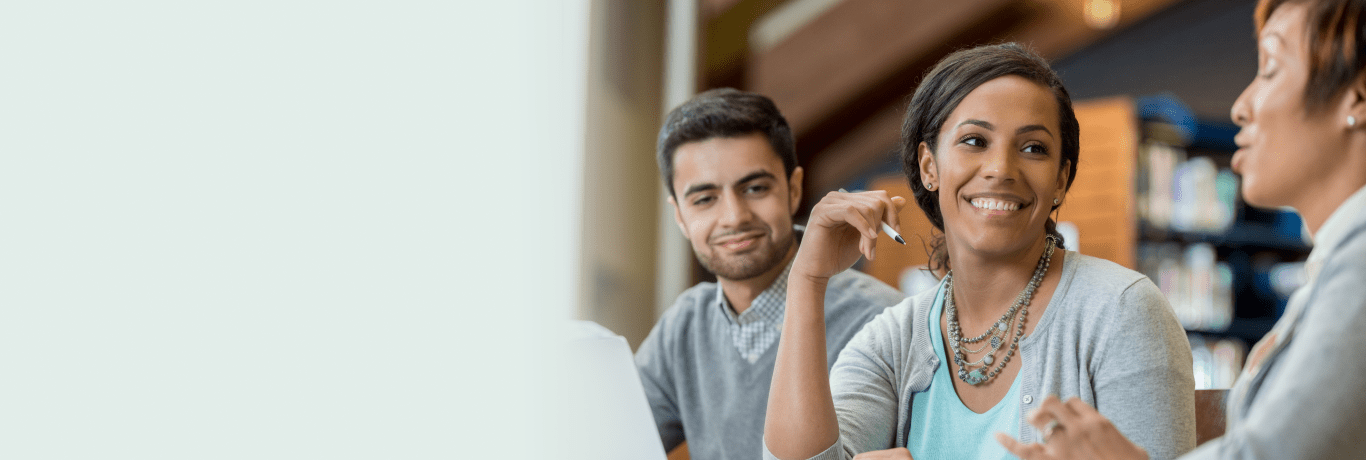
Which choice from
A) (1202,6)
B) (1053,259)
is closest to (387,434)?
(1053,259)

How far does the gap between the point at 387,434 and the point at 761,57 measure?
114 inches

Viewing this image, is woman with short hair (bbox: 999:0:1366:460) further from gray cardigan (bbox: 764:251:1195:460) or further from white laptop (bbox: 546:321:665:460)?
white laptop (bbox: 546:321:665:460)

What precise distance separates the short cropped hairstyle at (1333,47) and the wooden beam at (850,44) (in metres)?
3.56

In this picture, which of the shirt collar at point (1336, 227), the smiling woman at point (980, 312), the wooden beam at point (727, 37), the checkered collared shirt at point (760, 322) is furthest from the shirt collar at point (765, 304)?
the wooden beam at point (727, 37)

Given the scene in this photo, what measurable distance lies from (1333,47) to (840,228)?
22.4 inches

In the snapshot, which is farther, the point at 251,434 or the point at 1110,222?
the point at 1110,222

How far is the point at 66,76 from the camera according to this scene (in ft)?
3.96

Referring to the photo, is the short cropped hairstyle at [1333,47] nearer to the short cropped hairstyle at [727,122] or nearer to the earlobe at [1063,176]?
the earlobe at [1063,176]

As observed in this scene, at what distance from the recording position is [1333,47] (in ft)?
2.10

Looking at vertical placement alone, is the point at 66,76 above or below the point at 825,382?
above

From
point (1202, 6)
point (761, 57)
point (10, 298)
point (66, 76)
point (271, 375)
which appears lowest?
point (271, 375)

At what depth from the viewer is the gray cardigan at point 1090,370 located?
907 millimetres

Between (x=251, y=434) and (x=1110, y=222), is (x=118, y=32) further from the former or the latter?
(x=1110, y=222)

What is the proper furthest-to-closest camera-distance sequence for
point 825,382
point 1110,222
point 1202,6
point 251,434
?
point 1202,6, point 1110,222, point 251,434, point 825,382
